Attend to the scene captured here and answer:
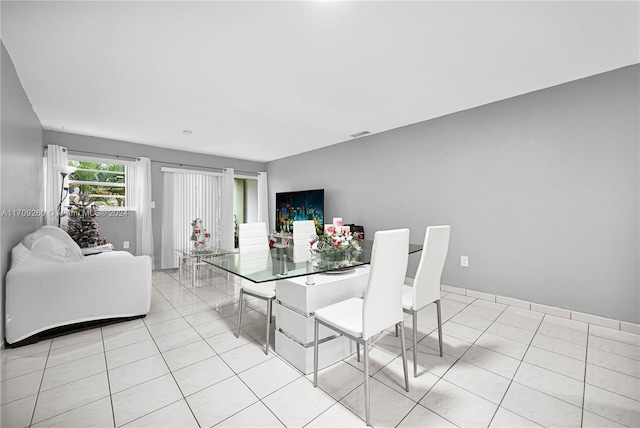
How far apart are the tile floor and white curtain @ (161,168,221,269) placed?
2.96m

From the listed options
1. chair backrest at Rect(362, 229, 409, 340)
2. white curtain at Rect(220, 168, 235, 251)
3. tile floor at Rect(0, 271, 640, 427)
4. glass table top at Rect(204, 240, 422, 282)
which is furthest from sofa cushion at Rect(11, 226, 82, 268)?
white curtain at Rect(220, 168, 235, 251)

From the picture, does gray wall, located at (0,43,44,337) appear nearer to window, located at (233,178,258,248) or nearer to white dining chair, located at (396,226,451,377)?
white dining chair, located at (396,226,451,377)

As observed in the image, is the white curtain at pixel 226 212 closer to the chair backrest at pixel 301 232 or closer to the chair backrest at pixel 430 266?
the chair backrest at pixel 301 232

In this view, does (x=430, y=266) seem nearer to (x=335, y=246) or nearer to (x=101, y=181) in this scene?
(x=335, y=246)

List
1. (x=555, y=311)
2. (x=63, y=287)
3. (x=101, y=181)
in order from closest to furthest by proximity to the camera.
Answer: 1. (x=63, y=287)
2. (x=555, y=311)
3. (x=101, y=181)

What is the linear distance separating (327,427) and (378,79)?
107 inches

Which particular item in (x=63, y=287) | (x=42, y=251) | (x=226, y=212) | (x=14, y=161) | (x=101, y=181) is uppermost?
(x=101, y=181)

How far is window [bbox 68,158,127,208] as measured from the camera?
4.72 metres

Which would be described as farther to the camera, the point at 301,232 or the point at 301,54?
the point at 301,232

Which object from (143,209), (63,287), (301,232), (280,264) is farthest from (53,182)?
(280,264)

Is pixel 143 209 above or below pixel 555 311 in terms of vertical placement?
above

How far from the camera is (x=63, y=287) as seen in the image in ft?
7.75

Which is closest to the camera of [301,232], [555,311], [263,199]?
[555,311]

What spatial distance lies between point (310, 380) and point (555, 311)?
2.66m
